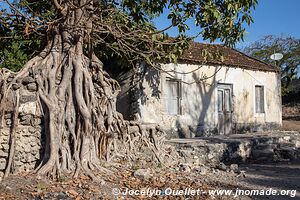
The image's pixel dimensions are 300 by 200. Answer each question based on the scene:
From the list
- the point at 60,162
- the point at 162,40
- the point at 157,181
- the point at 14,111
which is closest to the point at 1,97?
the point at 14,111

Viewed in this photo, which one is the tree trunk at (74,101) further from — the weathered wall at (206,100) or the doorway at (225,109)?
the doorway at (225,109)

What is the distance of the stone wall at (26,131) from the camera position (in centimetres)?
690

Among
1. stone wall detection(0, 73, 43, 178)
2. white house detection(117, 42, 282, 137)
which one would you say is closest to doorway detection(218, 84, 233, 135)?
white house detection(117, 42, 282, 137)

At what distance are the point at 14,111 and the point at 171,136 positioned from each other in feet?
22.6

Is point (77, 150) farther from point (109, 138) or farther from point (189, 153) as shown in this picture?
point (189, 153)

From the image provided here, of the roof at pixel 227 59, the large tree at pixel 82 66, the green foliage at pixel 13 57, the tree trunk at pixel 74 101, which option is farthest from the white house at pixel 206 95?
the green foliage at pixel 13 57

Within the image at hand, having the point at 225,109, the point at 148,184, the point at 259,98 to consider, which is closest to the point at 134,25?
the point at 148,184

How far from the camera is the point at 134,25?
31.7ft

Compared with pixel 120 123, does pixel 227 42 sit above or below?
above

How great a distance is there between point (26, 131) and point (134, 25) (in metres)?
4.21

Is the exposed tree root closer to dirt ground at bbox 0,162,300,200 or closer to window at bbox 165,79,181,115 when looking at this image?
dirt ground at bbox 0,162,300,200

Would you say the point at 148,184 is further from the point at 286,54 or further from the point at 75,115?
the point at 286,54

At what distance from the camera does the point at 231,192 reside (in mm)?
6629

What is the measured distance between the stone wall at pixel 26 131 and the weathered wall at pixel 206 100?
4973 mm
